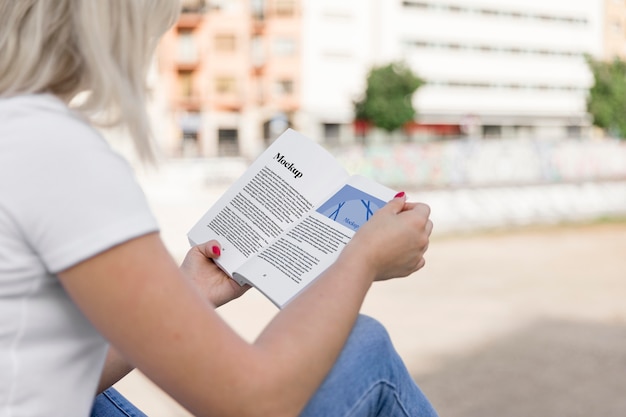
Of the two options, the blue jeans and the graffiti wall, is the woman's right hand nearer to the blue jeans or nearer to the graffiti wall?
the blue jeans

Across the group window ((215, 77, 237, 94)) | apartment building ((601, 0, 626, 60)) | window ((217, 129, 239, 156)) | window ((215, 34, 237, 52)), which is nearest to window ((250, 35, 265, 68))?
window ((215, 34, 237, 52))

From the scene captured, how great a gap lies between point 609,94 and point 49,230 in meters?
42.7

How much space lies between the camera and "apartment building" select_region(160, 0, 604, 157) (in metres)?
A: 44.3

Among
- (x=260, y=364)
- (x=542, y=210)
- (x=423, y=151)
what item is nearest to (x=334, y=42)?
(x=423, y=151)

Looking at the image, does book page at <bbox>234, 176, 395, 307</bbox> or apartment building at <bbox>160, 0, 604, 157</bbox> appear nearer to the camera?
book page at <bbox>234, 176, 395, 307</bbox>

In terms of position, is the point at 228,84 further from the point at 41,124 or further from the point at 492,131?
the point at 41,124

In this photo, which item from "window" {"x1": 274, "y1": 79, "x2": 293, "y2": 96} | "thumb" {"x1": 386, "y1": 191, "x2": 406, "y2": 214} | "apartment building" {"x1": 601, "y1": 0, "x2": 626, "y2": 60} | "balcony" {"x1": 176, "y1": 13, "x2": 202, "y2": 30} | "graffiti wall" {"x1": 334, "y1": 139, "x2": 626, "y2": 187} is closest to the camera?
"thumb" {"x1": 386, "y1": 191, "x2": 406, "y2": 214}

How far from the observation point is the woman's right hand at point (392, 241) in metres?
1.26

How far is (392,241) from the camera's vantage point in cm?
Answer: 128

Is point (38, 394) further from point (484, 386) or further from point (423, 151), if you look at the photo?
point (423, 151)

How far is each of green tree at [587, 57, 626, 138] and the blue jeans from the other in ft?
136

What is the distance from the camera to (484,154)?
17.1m

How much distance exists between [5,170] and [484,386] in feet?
12.9

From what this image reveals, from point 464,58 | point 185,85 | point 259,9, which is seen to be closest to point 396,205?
point 185,85
